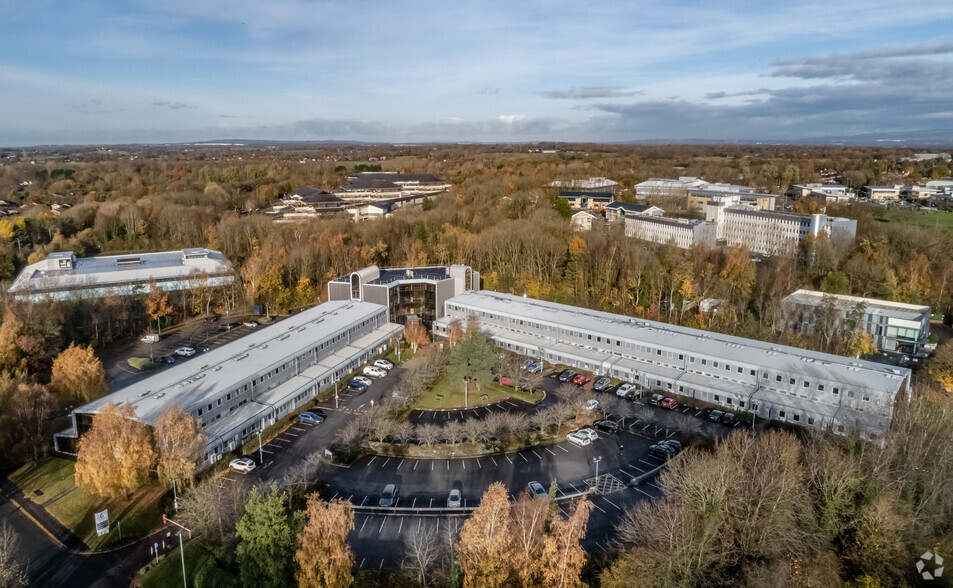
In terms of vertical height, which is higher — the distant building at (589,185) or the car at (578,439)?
the distant building at (589,185)

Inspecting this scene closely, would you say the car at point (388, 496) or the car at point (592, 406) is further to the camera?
the car at point (592, 406)

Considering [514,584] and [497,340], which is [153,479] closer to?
[514,584]

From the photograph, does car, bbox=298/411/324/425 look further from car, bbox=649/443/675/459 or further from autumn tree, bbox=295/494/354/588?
car, bbox=649/443/675/459

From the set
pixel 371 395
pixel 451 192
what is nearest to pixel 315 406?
pixel 371 395

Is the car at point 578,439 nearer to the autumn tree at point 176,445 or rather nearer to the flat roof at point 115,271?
the autumn tree at point 176,445

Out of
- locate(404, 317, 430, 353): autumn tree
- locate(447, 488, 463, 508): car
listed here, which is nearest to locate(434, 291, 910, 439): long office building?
locate(404, 317, 430, 353): autumn tree

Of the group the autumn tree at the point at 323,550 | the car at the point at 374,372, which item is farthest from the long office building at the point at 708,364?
A: the autumn tree at the point at 323,550
